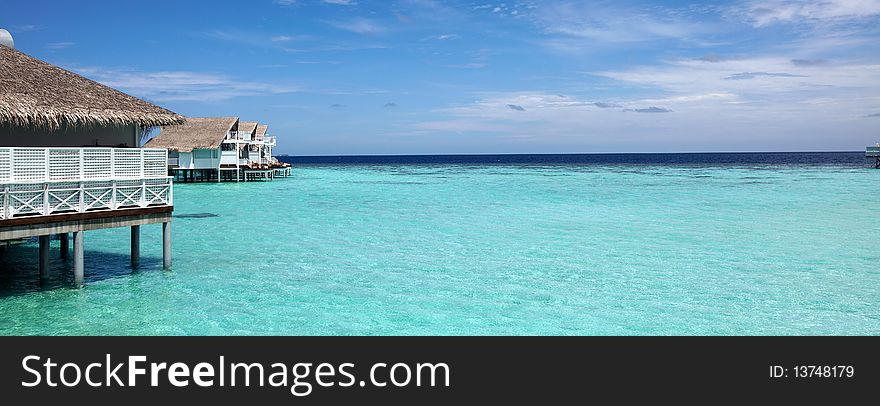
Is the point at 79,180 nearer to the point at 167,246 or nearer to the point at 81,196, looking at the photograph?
the point at 81,196

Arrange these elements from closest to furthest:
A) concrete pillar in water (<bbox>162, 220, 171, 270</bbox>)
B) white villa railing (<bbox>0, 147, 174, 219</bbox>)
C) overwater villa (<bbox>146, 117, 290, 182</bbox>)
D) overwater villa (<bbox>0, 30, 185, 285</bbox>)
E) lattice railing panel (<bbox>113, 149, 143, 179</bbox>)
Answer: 1. white villa railing (<bbox>0, 147, 174, 219</bbox>)
2. overwater villa (<bbox>0, 30, 185, 285</bbox>)
3. lattice railing panel (<bbox>113, 149, 143, 179</bbox>)
4. concrete pillar in water (<bbox>162, 220, 171, 270</bbox>)
5. overwater villa (<bbox>146, 117, 290, 182</bbox>)

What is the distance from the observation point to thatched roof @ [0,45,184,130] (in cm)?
1125

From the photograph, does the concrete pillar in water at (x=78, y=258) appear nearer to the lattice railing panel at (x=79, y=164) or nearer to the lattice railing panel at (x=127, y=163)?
the lattice railing panel at (x=79, y=164)

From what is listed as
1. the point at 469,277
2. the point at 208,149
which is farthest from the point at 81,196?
the point at 208,149

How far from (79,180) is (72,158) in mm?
398

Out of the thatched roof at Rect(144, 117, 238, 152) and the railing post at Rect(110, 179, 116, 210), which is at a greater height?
the thatched roof at Rect(144, 117, 238, 152)

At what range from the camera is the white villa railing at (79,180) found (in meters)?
11.0

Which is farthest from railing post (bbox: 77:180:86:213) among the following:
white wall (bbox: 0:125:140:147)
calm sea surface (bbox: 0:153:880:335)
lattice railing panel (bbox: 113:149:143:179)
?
white wall (bbox: 0:125:140:147)

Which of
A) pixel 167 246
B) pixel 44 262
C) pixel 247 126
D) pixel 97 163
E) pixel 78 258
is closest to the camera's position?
pixel 97 163

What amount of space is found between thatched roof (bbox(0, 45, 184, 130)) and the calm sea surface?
9.33 feet

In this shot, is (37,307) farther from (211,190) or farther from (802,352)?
(211,190)

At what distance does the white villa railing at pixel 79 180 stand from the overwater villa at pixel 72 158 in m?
0.01

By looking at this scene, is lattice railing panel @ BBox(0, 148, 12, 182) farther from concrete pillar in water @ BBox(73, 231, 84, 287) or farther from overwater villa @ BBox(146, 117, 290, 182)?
overwater villa @ BBox(146, 117, 290, 182)

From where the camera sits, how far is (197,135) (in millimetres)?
46344
